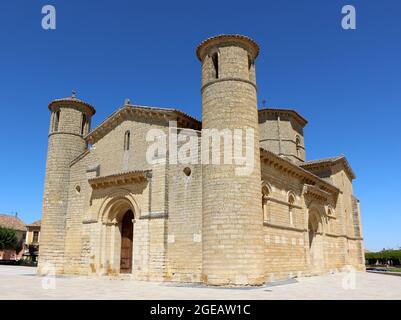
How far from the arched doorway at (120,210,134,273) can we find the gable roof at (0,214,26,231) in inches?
1639

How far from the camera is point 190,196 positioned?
641 inches

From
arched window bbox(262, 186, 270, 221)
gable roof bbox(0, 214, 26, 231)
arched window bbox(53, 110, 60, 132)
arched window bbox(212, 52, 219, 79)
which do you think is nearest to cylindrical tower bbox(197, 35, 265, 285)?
arched window bbox(212, 52, 219, 79)

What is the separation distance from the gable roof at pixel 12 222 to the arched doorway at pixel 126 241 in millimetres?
41623

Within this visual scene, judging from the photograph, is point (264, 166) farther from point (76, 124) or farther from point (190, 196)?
point (76, 124)

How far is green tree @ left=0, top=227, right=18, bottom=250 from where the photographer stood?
46.0 metres

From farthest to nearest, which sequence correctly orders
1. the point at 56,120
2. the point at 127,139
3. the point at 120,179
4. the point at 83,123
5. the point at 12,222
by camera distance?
the point at 12,222 < the point at 83,123 < the point at 56,120 < the point at 127,139 < the point at 120,179

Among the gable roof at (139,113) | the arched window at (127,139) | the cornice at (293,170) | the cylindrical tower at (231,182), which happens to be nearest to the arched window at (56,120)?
the gable roof at (139,113)

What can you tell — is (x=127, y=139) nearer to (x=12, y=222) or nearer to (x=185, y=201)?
(x=185, y=201)

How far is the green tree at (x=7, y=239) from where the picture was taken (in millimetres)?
45975

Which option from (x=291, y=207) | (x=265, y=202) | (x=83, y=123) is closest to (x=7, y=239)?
(x=83, y=123)

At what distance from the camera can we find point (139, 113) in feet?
63.4

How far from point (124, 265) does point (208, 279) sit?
254 inches

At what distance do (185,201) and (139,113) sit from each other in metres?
5.87
